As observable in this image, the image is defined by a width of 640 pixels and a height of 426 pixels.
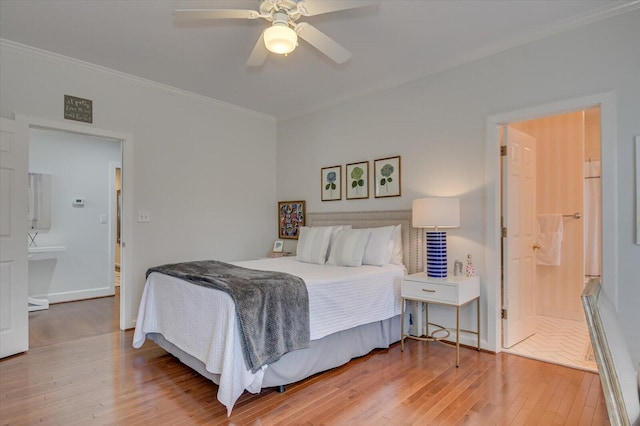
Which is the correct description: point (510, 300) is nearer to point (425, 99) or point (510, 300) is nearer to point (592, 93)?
point (592, 93)

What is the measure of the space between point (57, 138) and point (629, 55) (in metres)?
6.65

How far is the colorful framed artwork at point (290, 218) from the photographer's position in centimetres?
493

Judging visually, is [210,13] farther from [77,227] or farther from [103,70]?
[77,227]

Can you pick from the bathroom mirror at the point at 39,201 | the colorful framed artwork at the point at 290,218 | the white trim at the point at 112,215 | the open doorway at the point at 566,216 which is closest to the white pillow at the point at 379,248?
the colorful framed artwork at the point at 290,218

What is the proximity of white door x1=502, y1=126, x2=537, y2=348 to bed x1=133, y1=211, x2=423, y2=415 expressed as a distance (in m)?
0.82

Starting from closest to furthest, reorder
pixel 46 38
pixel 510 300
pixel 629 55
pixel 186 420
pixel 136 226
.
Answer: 1. pixel 186 420
2. pixel 629 55
3. pixel 46 38
4. pixel 510 300
5. pixel 136 226

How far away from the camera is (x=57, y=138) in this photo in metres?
5.27

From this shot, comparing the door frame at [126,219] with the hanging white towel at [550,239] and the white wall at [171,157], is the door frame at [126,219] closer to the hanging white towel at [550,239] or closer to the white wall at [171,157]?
the white wall at [171,157]

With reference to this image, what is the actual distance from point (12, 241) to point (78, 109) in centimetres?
135

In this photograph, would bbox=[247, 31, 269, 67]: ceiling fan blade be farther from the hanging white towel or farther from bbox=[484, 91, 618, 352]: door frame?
the hanging white towel

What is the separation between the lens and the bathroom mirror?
5.04 metres

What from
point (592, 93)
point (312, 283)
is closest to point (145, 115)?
point (312, 283)

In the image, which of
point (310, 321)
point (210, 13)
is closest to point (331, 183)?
point (310, 321)

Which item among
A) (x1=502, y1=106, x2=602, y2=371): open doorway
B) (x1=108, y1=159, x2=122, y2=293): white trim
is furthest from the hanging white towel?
(x1=108, y1=159, x2=122, y2=293): white trim
